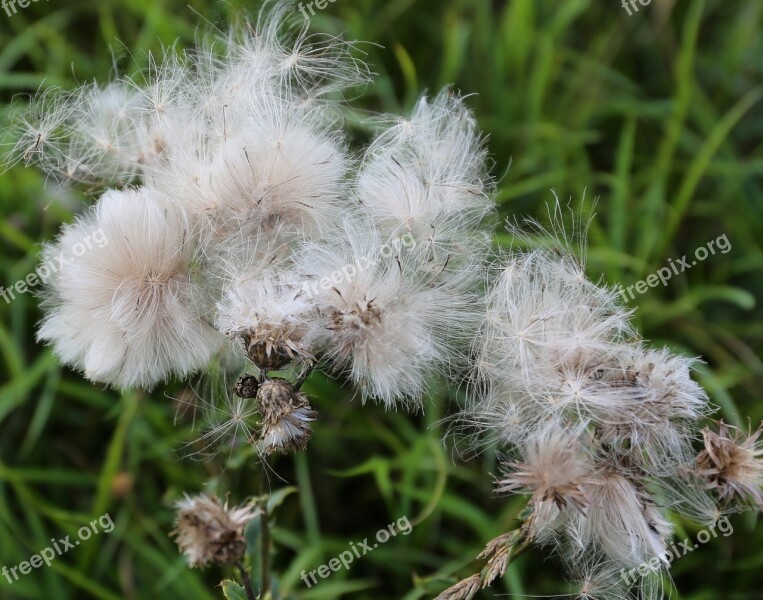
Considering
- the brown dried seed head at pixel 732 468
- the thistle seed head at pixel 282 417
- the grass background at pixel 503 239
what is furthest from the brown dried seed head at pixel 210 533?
the brown dried seed head at pixel 732 468

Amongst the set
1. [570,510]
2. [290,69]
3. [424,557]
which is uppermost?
[290,69]

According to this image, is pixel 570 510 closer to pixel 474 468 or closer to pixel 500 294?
pixel 500 294

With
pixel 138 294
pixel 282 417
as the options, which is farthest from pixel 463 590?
pixel 138 294

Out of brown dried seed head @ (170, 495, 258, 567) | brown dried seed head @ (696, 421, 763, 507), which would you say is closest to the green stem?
brown dried seed head @ (170, 495, 258, 567)


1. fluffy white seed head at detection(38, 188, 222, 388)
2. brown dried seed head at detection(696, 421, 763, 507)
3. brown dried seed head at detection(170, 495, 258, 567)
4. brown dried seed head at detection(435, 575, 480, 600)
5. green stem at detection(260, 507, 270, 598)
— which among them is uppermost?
fluffy white seed head at detection(38, 188, 222, 388)

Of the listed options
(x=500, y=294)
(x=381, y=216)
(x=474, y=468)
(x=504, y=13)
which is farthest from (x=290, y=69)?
(x=504, y=13)

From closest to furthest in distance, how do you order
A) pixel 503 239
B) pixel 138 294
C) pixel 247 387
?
pixel 247 387
pixel 138 294
pixel 503 239

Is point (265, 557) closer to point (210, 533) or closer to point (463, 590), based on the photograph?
point (210, 533)

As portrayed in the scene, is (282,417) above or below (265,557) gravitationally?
above

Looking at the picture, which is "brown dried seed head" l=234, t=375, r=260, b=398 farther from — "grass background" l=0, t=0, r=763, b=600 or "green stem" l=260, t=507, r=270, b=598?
"grass background" l=0, t=0, r=763, b=600
